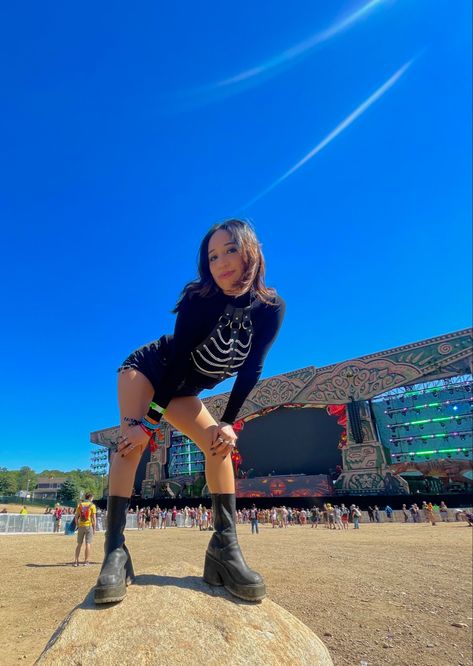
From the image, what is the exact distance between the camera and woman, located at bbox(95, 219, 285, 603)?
2.12 metres

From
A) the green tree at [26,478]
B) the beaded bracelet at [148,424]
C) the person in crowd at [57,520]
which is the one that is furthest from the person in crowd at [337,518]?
the green tree at [26,478]

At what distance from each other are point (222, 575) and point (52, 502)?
55.2 metres

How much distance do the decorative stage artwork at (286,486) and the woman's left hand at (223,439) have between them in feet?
112

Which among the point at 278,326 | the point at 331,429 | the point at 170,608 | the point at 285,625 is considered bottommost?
the point at 285,625

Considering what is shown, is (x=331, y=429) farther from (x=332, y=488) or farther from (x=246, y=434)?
(x=246, y=434)

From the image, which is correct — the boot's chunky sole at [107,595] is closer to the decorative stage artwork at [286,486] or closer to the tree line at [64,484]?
the decorative stage artwork at [286,486]

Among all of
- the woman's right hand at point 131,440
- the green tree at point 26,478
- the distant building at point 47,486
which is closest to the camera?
the woman's right hand at point 131,440

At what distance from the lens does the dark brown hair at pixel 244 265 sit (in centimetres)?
223

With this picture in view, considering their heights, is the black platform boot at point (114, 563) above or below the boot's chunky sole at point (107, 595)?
above

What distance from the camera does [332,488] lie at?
33.8 meters

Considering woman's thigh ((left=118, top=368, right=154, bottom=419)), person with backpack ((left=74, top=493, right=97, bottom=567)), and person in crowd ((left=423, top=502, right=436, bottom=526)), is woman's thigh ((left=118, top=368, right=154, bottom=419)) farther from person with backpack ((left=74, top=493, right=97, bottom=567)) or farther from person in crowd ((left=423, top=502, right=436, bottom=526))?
person in crowd ((left=423, top=502, right=436, bottom=526))

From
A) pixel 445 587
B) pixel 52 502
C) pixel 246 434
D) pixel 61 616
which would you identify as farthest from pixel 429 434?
pixel 52 502

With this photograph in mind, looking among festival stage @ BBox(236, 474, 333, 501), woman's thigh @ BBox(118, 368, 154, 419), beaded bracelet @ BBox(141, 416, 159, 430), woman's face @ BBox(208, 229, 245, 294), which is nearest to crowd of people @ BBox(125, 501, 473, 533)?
festival stage @ BBox(236, 474, 333, 501)

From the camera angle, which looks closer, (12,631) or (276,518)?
(12,631)
